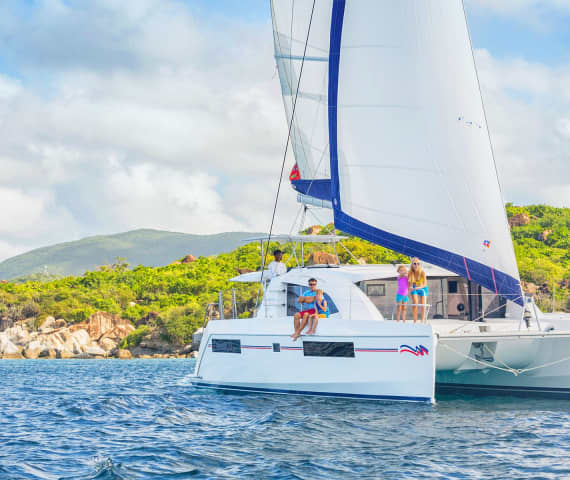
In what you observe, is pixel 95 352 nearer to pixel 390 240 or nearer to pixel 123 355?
pixel 123 355

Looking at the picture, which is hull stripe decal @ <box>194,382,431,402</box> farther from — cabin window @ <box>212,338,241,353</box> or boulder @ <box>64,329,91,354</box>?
boulder @ <box>64,329,91,354</box>

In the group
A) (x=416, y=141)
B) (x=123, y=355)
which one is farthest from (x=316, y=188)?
(x=123, y=355)

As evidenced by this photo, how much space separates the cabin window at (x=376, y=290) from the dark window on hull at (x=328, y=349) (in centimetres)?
195

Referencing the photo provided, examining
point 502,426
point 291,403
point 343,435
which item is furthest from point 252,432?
point 502,426

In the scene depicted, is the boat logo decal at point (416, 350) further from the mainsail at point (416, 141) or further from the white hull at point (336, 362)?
the mainsail at point (416, 141)

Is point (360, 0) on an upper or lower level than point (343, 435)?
upper

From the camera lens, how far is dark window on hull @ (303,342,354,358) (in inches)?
473

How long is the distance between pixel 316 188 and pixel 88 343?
38.5 meters

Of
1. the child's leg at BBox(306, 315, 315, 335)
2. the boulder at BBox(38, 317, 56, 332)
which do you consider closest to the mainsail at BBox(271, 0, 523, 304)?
the child's leg at BBox(306, 315, 315, 335)

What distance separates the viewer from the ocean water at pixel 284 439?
7.71m

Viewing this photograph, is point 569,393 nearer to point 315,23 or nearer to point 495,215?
point 495,215

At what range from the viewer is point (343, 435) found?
374 inches

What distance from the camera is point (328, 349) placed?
40.4 feet

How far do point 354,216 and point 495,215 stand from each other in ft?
8.63
